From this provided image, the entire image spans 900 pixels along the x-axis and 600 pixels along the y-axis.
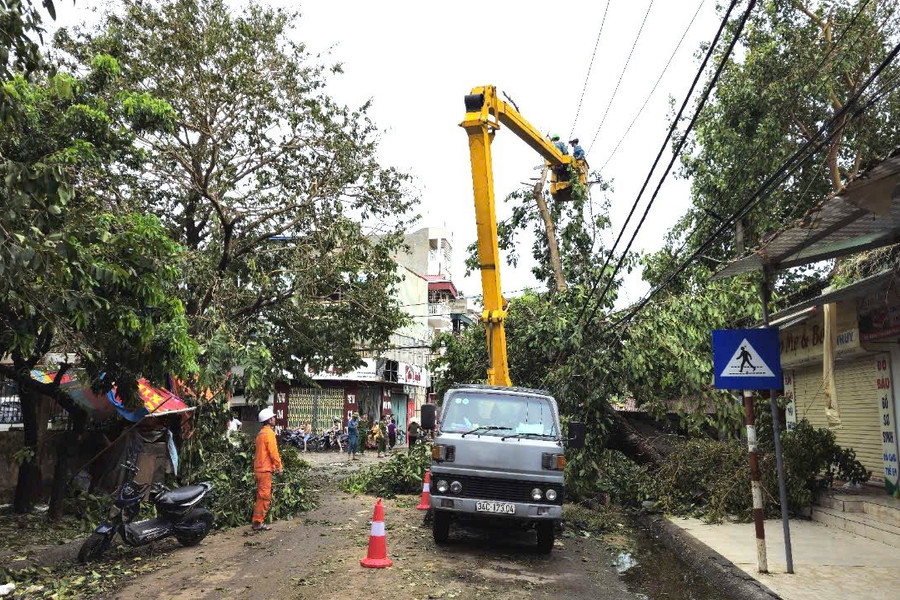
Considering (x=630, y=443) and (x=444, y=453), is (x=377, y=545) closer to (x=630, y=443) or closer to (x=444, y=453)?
(x=444, y=453)

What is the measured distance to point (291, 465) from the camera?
54.2 ft

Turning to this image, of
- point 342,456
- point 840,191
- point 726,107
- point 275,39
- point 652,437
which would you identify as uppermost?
point 275,39

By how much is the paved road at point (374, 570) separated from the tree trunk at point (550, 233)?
9553 millimetres

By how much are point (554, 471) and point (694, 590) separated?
215 centimetres

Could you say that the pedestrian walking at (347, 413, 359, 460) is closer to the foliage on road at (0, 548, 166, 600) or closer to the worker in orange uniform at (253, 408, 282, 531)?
the worker in orange uniform at (253, 408, 282, 531)

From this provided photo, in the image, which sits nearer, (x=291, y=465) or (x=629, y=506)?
(x=629, y=506)

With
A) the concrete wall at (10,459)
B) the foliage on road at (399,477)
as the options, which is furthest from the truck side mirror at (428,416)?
the concrete wall at (10,459)

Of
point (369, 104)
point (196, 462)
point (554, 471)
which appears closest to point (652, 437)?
point (554, 471)

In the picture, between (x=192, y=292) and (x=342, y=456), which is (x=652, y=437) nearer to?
(x=192, y=292)

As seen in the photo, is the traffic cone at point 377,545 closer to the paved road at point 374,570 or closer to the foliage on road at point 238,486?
the paved road at point 374,570

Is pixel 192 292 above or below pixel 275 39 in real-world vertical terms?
below

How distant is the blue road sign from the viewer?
297 inches

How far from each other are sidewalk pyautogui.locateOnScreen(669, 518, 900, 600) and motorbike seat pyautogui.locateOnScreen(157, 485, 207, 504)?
6.84m

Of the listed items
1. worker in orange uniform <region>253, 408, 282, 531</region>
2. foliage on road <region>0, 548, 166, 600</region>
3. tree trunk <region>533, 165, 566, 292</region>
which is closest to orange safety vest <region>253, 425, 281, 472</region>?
worker in orange uniform <region>253, 408, 282, 531</region>
